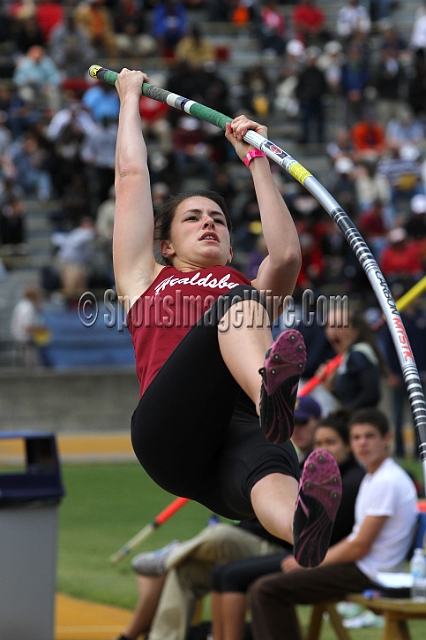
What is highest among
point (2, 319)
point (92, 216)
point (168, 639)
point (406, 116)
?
point (406, 116)

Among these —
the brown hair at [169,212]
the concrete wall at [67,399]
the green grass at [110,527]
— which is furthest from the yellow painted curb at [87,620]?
the concrete wall at [67,399]

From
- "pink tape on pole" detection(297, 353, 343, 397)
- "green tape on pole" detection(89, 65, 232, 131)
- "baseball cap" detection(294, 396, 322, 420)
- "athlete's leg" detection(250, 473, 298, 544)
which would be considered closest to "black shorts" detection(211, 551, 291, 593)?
"baseball cap" detection(294, 396, 322, 420)

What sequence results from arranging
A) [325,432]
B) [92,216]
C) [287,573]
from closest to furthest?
[287,573] → [325,432] → [92,216]

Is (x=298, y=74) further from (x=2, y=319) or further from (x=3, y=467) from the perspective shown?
(x=3, y=467)

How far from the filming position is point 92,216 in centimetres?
1892

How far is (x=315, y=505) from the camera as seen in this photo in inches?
147

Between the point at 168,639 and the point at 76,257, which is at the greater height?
the point at 76,257

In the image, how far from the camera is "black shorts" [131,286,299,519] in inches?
164

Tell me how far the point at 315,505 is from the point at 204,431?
0.64m

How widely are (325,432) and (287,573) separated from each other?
0.92 meters

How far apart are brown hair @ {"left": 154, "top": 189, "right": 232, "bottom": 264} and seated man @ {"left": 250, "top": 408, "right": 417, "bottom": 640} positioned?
1.93m

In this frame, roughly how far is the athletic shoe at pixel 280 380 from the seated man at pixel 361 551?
2386mm

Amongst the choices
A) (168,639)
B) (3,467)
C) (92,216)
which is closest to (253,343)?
(168,639)

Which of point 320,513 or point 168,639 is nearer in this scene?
point 320,513
